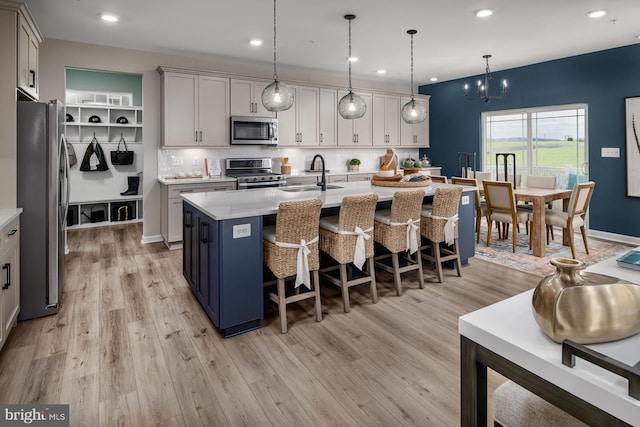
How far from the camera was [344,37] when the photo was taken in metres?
4.85

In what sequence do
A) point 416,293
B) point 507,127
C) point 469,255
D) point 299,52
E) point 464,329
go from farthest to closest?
point 507,127 → point 299,52 → point 469,255 → point 416,293 → point 464,329

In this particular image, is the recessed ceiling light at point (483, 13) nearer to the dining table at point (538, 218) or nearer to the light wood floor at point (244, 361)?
the dining table at point (538, 218)

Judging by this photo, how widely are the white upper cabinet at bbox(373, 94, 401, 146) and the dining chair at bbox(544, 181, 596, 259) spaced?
3.43 m

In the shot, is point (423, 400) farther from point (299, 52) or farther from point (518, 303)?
point (299, 52)

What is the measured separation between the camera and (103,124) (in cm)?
683

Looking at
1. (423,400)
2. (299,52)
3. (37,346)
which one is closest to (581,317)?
(423,400)

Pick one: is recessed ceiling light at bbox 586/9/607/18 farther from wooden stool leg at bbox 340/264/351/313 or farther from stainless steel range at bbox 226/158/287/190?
stainless steel range at bbox 226/158/287/190

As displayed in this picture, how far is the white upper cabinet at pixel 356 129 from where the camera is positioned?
22.9ft

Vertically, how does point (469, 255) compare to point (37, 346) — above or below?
above

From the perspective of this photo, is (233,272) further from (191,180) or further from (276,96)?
(191,180)

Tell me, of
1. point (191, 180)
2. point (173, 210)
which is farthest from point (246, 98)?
point (173, 210)

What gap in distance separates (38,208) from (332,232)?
2272 millimetres

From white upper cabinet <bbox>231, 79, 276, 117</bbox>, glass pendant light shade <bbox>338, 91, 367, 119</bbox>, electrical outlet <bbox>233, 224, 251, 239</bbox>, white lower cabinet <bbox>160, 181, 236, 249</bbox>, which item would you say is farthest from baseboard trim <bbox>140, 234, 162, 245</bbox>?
electrical outlet <bbox>233, 224, 251, 239</bbox>

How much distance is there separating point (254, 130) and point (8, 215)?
3727 millimetres
